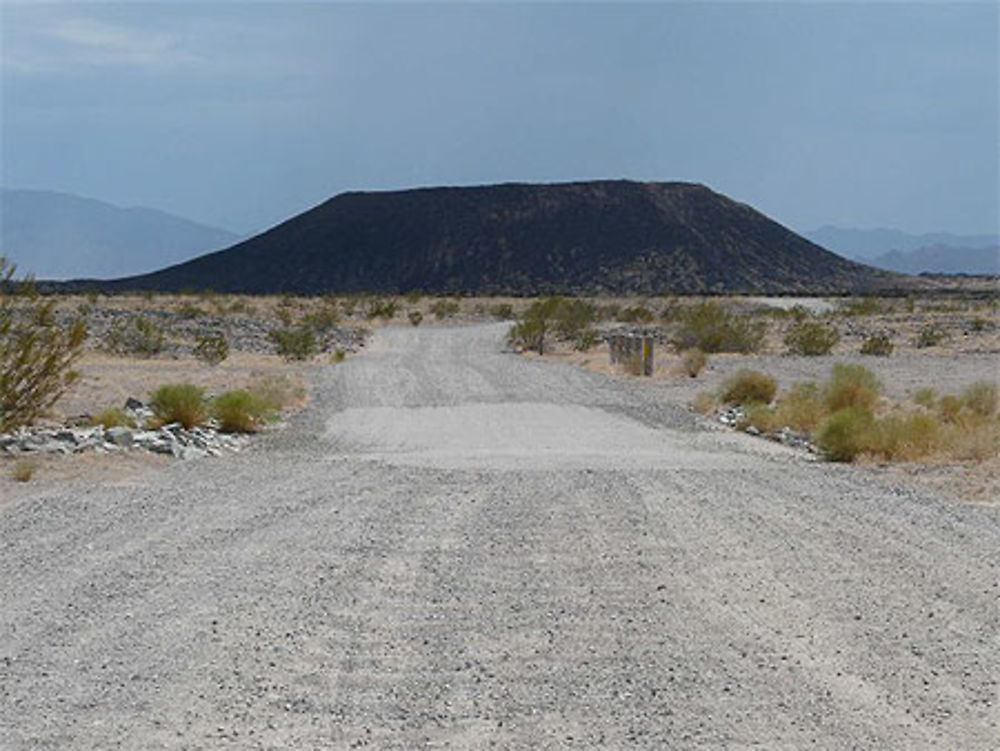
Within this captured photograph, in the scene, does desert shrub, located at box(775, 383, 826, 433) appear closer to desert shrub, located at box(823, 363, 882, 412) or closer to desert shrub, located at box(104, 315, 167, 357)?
desert shrub, located at box(823, 363, 882, 412)

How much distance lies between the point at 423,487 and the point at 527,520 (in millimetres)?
2869

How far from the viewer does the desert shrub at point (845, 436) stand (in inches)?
803

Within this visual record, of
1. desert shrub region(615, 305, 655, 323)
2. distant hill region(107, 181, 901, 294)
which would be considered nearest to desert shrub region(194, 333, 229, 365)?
desert shrub region(615, 305, 655, 323)

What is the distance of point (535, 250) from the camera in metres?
156

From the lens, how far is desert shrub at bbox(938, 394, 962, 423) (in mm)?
26350

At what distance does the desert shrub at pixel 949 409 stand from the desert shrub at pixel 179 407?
1370 centimetres

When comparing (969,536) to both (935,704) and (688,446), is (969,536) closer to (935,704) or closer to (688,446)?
(935,704)

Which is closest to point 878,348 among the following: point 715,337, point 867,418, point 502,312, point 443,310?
point 715,337

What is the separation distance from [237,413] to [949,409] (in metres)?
13.9

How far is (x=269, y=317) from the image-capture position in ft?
262

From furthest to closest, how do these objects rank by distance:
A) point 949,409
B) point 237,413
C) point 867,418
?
point 949,409 < point 237,413 < point 867,418

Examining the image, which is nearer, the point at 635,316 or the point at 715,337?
the point at 715,337

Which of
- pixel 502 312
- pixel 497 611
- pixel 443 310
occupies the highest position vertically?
pixel 497 611

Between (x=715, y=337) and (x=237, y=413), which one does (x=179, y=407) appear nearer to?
(x=237, y=413)
